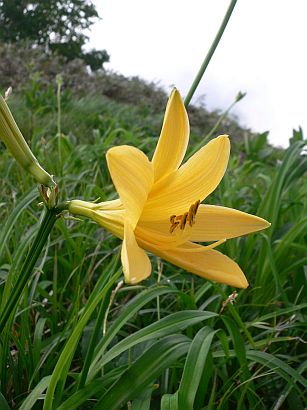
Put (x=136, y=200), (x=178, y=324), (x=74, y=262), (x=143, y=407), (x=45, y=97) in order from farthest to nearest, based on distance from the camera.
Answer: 1. (x=45, y=97)
2. (x=74, y=262)
3. (x=178, y=324)
4. (x=143, y=407)
5. (x=136, y=200)

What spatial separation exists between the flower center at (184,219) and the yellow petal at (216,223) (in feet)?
0.27

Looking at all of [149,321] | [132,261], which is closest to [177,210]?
[132,261]

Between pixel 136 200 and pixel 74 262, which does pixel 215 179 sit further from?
pixel 74 262

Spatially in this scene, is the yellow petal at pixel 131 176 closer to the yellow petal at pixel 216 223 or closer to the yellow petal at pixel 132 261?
the yellow petal at pixel 132 261

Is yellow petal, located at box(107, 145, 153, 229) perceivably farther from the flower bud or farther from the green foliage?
the green foliage

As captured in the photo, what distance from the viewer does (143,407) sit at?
3.26 feet

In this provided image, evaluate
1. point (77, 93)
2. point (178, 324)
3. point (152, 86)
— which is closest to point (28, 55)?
point (77, 93)

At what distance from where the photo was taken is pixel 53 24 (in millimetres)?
24766

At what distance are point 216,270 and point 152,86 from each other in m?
13.4

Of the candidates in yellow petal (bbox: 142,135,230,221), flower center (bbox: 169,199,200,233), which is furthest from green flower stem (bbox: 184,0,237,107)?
flower center (bbox: 169,199,200,233)

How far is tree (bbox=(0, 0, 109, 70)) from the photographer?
23.0 metres

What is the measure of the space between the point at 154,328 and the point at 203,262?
31 centimetres

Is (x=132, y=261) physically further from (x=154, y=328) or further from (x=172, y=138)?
(x=154, y=328)

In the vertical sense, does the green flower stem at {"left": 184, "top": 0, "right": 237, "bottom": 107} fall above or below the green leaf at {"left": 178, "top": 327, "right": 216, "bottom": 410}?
above
